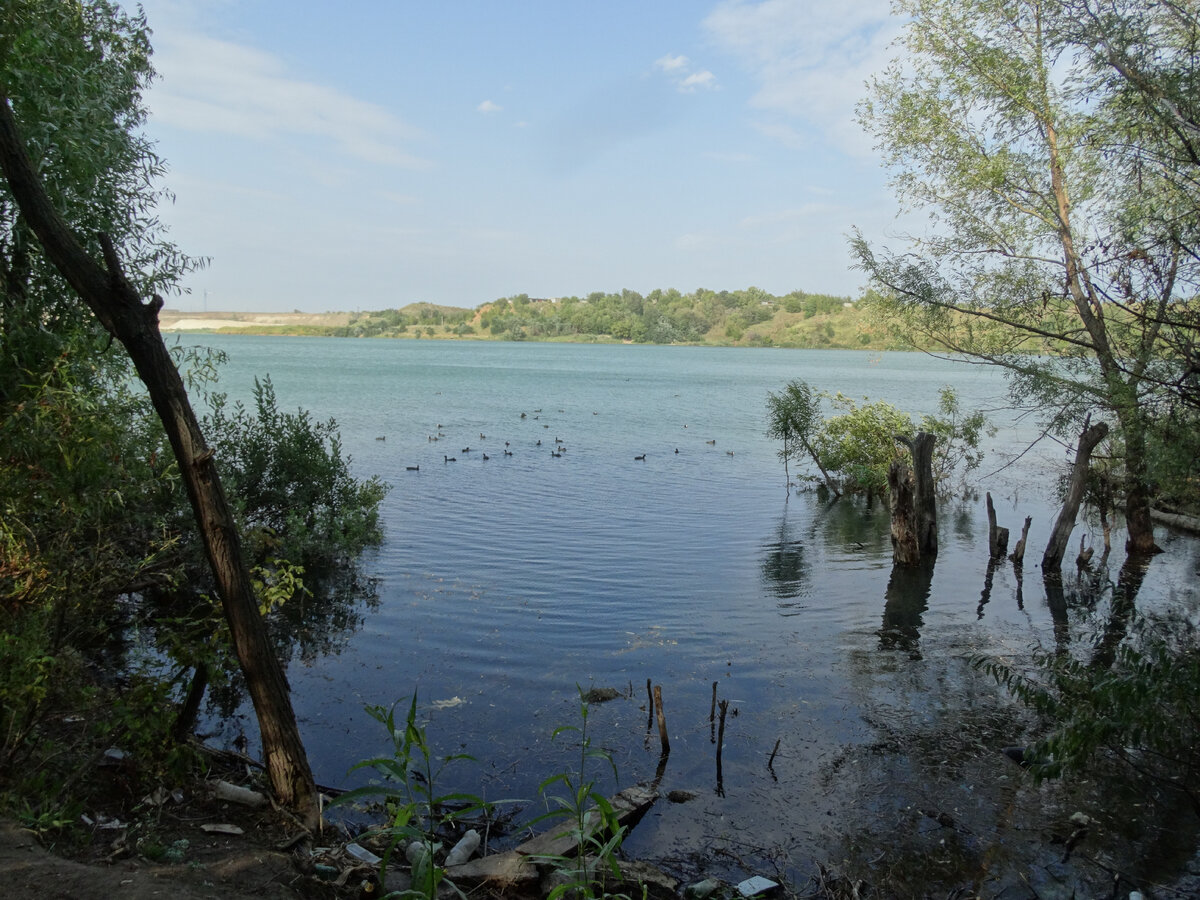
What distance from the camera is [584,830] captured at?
515 centimetres

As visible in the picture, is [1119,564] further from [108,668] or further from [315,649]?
[108,668]

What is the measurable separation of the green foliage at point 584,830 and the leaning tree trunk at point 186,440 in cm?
220

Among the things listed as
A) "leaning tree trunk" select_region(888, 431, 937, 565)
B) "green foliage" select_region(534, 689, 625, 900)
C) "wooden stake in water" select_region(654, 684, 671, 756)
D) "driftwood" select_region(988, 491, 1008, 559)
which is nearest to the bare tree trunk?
"leaning tree trunk" select_region(888, 431, 937, 565)

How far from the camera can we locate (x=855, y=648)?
12.7 m

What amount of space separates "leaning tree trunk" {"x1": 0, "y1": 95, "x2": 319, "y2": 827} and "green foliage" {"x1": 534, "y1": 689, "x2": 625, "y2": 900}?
2.20m

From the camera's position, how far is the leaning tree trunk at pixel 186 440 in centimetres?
579

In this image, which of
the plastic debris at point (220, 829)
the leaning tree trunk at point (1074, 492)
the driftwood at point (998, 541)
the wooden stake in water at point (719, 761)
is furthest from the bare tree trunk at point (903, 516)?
the plastic debris at point (220, 829)

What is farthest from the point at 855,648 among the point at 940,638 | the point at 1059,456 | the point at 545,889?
the point at 1059,456

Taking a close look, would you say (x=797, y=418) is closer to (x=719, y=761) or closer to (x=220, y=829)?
(x=719, y=761)

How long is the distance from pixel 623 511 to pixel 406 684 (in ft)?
44.3

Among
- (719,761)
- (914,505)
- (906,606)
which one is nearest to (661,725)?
(719,761)

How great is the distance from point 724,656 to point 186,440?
8531 mm

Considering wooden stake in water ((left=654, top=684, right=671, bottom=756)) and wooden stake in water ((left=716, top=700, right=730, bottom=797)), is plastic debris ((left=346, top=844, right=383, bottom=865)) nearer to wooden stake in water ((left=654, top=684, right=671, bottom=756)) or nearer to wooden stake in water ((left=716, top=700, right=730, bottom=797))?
wooden stake in water ((left=654, top=684, right=671, bottom=756))

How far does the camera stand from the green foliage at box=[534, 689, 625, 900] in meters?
4.58
